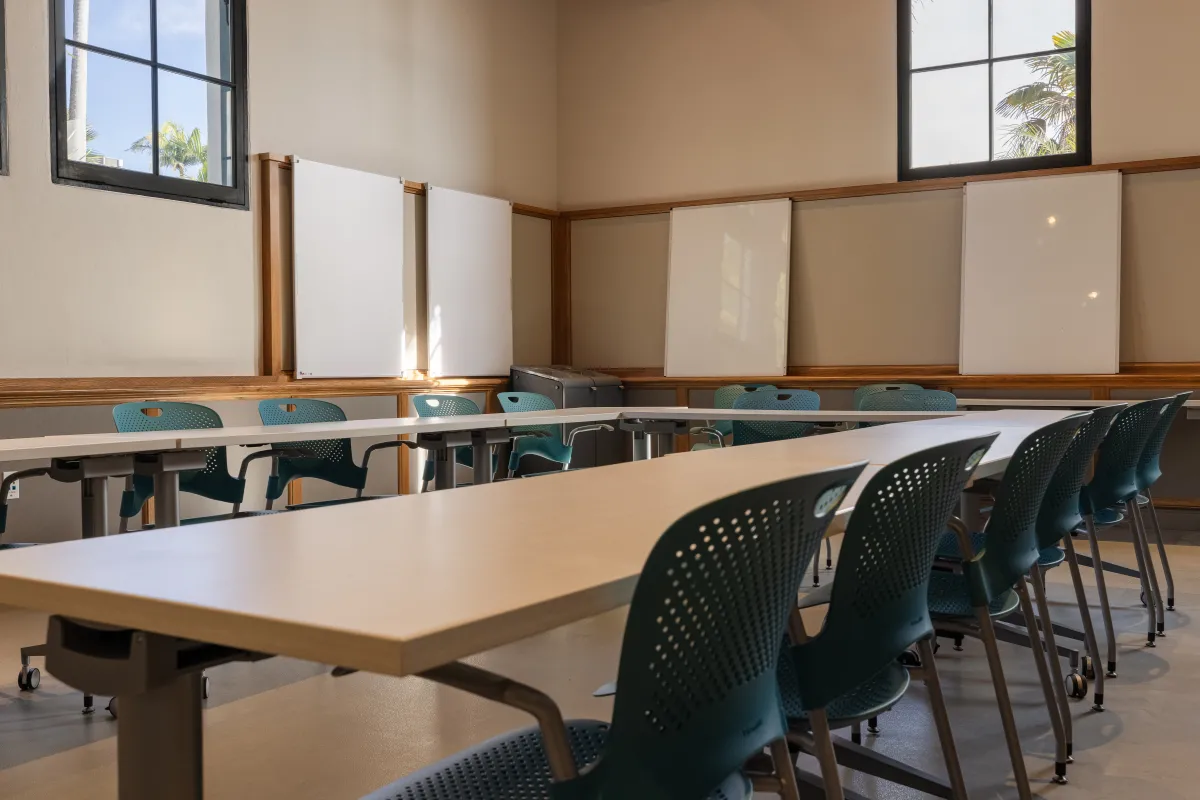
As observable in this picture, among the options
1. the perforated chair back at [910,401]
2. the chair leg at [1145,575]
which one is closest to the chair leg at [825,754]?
the chair leg at [1145,575]

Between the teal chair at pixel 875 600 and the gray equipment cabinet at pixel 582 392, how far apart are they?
20.2 ft

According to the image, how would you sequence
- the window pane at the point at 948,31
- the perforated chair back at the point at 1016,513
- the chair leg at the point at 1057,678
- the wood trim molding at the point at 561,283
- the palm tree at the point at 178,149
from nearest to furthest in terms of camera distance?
1. the perforated chair back at the point at 1016,513
2. the chair leg at the point at 1057,678
3. the palm tree at the point at 178,149
4. the window pane at the point at 948,31
5. the wood trim molding at the point at 561,283

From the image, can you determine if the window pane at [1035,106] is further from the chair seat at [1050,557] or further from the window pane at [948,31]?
the chair seat at [1050,557]

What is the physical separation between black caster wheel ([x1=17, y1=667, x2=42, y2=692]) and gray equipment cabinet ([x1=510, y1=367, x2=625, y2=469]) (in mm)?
4830

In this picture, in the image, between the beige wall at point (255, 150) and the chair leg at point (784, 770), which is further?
the beige wall at point (255, 150)

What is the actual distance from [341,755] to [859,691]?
1.47 metres

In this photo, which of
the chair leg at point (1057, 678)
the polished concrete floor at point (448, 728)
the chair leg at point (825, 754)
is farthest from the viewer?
the chair leg at point (1057, 678)

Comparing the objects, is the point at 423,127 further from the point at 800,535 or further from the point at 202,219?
the point at 800,535

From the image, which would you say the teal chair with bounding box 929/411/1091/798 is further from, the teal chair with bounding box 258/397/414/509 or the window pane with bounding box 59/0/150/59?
the window pane with bounding box 59/0/150/59

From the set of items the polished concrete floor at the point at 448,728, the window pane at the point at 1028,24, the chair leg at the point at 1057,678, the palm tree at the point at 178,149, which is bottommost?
the polished concrete floor at the point at 448,728

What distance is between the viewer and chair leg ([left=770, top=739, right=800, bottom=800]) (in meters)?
1.33

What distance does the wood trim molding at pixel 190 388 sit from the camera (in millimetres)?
5121

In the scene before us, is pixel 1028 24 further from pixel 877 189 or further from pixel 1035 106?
pixel 877 189

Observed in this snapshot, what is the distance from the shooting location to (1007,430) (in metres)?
3.62
